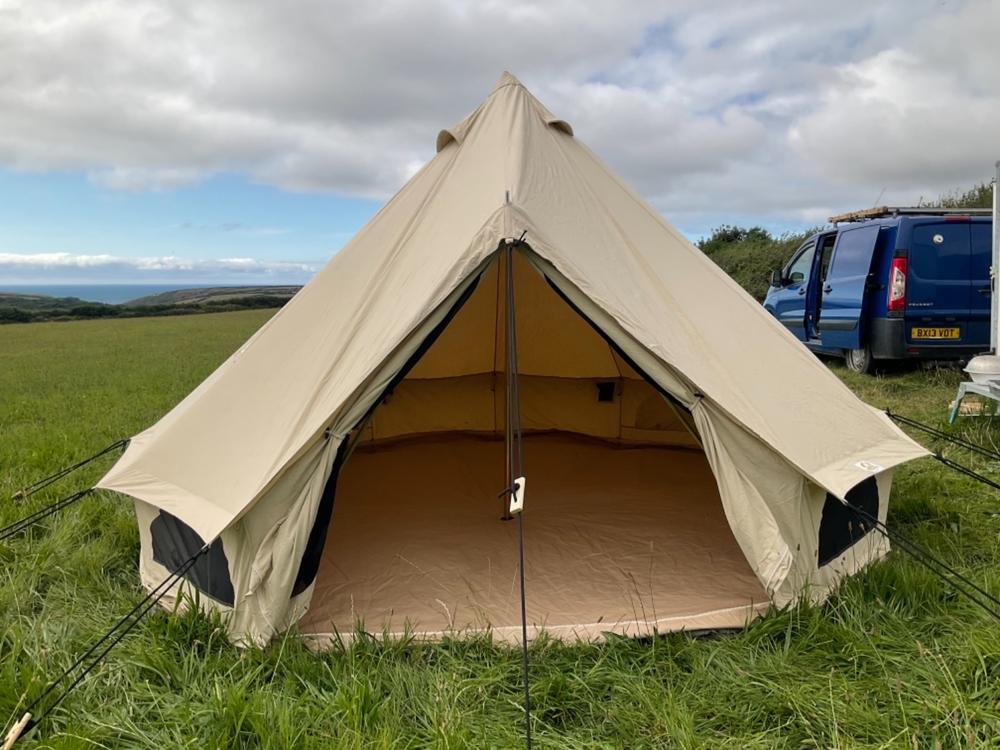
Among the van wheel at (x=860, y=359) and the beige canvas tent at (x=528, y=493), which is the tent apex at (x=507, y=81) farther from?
the van wheel at (x=860, y=359)

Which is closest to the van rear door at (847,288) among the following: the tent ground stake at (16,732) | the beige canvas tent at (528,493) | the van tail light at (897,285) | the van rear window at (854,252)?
the van rear window at (854,252)

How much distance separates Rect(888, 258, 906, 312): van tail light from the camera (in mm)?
6145

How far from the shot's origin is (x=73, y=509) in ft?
12.4

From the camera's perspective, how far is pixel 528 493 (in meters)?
4.19

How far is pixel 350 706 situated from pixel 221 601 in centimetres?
76

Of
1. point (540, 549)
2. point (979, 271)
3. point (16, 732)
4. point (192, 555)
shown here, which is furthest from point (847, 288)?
point (16, 732)

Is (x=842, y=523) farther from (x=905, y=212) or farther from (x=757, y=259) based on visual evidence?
(x=757, y=259)

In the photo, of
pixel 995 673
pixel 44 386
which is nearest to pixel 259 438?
pixel 995 673

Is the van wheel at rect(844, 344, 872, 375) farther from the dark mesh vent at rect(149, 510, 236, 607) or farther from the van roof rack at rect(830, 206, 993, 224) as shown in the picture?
the dark mesh vent at rect(149, 510, 236, 607)

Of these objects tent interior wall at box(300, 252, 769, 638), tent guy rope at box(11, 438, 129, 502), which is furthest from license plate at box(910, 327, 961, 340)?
tent guy rope at box(11, 438, 129, 502)

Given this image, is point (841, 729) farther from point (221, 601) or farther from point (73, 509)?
point (73, 509)

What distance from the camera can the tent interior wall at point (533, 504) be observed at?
2.84 m

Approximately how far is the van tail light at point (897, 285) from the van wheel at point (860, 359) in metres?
0.64

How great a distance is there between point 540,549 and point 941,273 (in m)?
4.85
